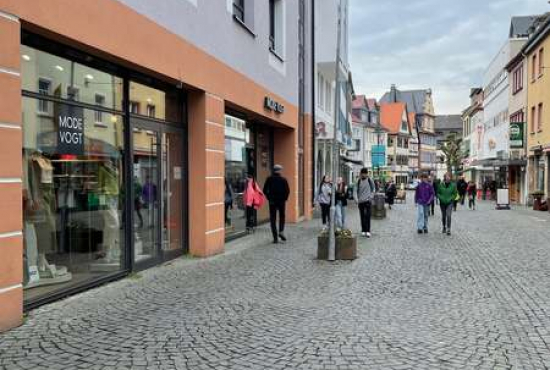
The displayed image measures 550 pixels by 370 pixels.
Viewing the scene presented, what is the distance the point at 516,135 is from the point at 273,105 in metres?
25.9

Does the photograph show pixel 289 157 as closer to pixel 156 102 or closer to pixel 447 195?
pixel 447 195

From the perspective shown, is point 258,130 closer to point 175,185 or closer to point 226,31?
point 226,31

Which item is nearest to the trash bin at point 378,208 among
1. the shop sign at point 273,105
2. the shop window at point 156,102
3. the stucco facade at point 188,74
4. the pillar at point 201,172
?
the stucco facade at point 188,74

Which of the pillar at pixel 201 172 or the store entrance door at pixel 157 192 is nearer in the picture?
the store entrance door at pixel 157 192

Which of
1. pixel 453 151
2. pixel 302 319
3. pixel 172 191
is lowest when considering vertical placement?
pixel 302 319

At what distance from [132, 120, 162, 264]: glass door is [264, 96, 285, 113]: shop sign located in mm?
5820

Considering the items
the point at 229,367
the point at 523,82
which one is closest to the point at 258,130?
the point at 229,367

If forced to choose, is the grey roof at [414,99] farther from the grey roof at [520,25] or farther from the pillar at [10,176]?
the pillar at [10,176]

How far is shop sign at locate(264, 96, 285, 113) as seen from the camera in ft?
50.1

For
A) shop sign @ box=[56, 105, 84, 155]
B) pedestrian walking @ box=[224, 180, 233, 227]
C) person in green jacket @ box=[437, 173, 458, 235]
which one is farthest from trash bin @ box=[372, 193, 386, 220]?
shop sign @ box=[56, 105, 84, 155]

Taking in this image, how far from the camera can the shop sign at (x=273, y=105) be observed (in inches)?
601

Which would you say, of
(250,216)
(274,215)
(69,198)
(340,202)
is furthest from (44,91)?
(340,202)

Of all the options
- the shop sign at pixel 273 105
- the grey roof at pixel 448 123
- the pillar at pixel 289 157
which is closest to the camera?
the shop sign at pixel 273 105

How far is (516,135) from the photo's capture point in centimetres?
3681
